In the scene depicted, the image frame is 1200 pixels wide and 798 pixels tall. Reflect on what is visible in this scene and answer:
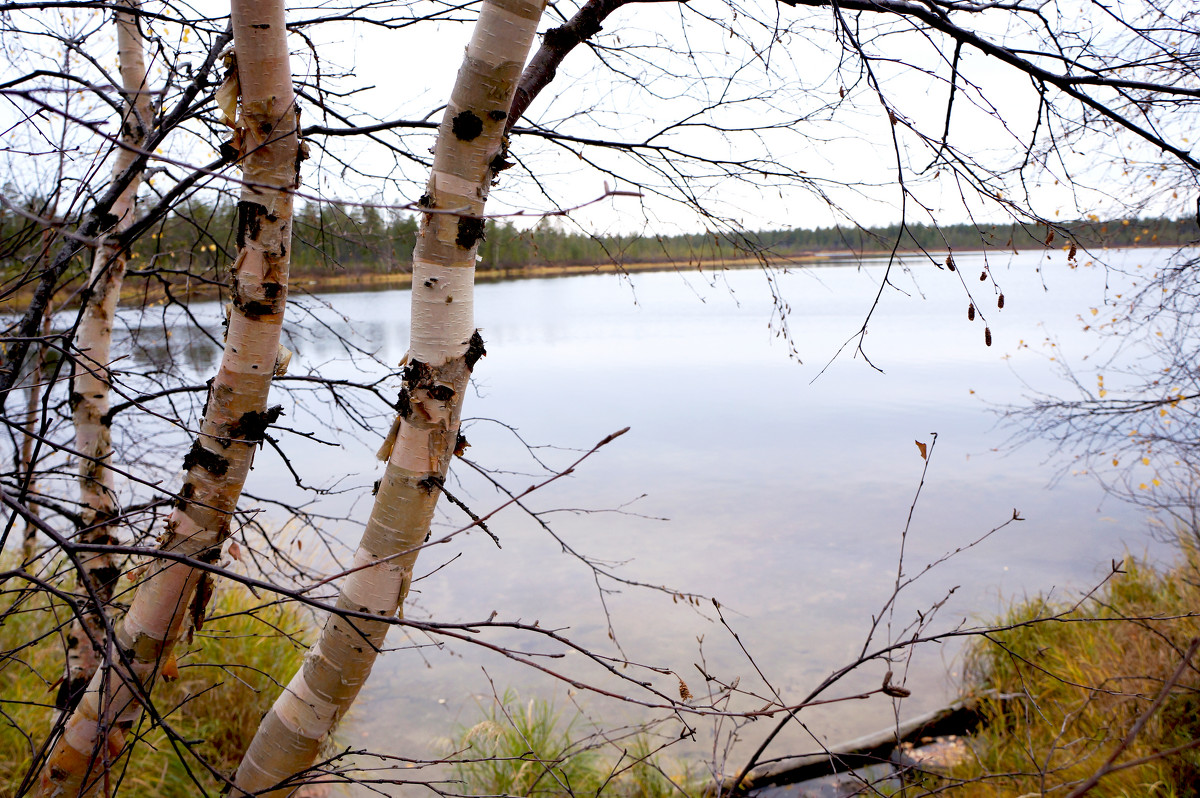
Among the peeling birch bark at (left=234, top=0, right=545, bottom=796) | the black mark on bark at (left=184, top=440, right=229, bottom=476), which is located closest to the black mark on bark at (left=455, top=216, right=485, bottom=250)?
the peeling birch bark at (left=234, top=0, right=545, bottom=796)

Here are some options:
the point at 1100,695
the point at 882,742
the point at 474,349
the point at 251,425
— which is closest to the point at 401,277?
the point at 251,425

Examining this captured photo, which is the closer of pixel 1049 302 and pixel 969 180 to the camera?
pixel 969 180

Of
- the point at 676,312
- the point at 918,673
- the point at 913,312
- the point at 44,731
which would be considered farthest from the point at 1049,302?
the point at 44,731

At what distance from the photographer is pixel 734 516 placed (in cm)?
859

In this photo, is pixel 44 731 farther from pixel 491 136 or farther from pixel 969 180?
pixel 969 180

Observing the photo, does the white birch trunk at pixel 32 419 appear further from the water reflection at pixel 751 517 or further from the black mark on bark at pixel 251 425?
the water reflection at pixel 751 517

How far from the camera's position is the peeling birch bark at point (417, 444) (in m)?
1.60

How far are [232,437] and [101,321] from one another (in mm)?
2020

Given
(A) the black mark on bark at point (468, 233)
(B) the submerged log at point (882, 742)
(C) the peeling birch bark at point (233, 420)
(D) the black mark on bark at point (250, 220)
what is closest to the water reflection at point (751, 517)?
(B) the submerged log at point (882, 742)

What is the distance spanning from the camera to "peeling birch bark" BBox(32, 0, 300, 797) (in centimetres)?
169

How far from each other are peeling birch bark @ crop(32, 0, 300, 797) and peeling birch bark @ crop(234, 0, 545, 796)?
33 cm

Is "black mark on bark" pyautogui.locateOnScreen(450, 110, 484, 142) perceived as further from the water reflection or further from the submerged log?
the submerged log

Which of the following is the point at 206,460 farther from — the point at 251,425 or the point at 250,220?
the point at 250,220

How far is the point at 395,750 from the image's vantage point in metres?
4.90
